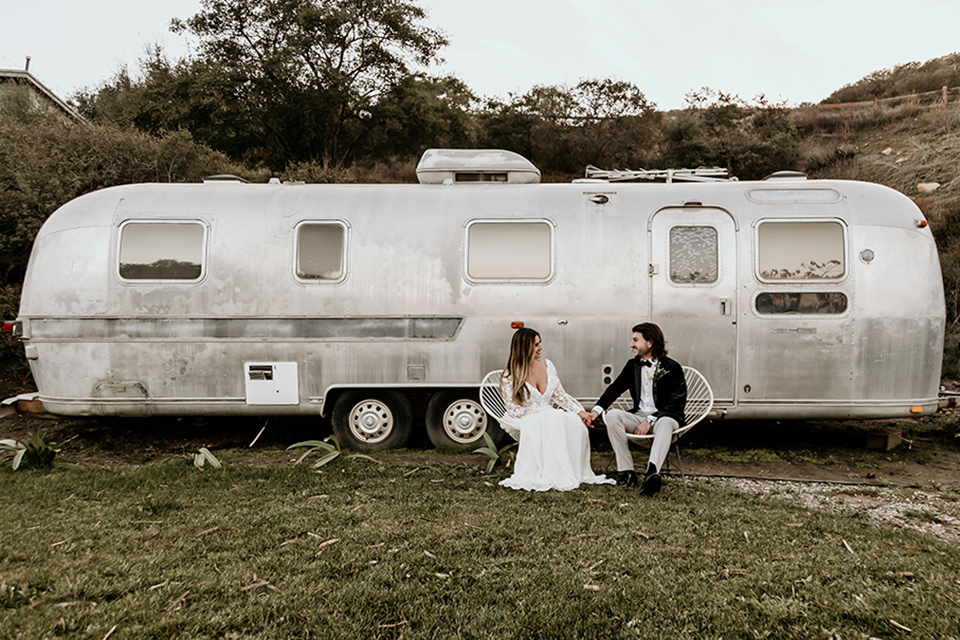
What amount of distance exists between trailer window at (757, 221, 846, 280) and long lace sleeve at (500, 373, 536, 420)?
2.62 metres

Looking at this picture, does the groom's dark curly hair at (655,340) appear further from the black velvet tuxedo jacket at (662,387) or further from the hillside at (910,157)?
the hillside at (910,157)

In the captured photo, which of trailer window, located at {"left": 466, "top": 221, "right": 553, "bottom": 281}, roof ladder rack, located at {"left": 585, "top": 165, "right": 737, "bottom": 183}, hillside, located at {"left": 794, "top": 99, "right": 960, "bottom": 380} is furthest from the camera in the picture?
hillside, located at {"left": 794, "top": 99, "right": 960, "bottom": 380}

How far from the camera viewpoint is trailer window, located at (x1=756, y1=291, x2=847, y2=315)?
6.42 m

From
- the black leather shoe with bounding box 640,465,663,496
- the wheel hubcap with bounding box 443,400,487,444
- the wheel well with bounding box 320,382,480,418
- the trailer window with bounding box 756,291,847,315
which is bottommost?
the black leather shoe with bounding box 640,465,663,496

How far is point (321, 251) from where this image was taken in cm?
667

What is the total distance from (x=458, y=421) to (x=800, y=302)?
3455mm

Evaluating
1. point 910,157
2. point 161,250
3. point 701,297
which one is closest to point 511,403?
point 701,297

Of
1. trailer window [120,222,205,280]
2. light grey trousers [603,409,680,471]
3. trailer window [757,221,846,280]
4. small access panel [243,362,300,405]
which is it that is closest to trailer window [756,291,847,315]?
trailer window [757,221,846,280]

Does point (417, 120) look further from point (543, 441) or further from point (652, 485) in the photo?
point (652, 485)

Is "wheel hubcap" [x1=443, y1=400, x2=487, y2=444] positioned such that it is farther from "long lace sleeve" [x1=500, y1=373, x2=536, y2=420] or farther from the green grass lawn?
the green grass lawn

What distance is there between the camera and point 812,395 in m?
6.46

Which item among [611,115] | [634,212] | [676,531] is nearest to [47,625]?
[676,531]

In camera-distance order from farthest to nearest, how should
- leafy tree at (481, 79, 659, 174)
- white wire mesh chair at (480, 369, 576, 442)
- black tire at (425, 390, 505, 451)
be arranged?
leafy tree at (481, 79, 659, 174) < black tire at (425, 390, 505, 451) < white wire mesh chair at (480, 369, 576, 442)

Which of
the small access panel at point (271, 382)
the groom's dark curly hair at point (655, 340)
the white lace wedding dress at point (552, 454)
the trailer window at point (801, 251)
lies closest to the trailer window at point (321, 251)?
the small access panel at point (271, 382)
